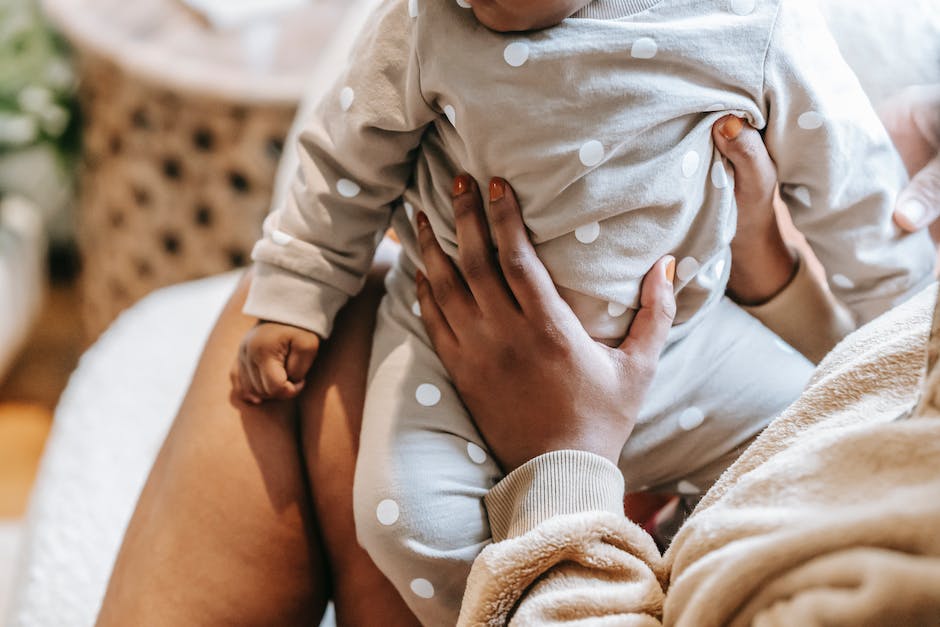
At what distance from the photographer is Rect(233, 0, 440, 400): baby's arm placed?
2.36 feet

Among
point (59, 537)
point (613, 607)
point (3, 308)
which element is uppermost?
point (613, 607)

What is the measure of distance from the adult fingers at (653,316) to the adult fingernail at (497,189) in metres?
0.14

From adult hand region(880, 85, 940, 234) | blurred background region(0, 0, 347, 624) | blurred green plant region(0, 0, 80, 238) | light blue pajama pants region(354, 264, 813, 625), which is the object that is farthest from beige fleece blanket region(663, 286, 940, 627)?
blurred green plant region(0, 0, 80, 238)

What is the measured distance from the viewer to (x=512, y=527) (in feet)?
2.12

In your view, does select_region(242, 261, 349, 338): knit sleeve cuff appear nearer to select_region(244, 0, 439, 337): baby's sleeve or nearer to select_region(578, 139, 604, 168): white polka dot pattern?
select_region(244, 0, 439, 337): baby's sleeve

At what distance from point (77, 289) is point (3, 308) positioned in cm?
41

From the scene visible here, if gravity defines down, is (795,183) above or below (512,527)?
above

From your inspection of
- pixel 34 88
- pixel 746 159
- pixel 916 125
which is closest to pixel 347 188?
pixel 746 159

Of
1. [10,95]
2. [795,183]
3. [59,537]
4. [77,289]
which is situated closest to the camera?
[795,183]

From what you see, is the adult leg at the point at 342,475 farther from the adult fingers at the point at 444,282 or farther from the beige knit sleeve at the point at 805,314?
the beige knit sleeve at the point at 805,314

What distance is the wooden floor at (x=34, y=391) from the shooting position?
191 centimetres

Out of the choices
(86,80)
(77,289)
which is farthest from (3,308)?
(86,80)

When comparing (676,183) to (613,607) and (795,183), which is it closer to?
(795,183)

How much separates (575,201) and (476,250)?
0.09 metres
